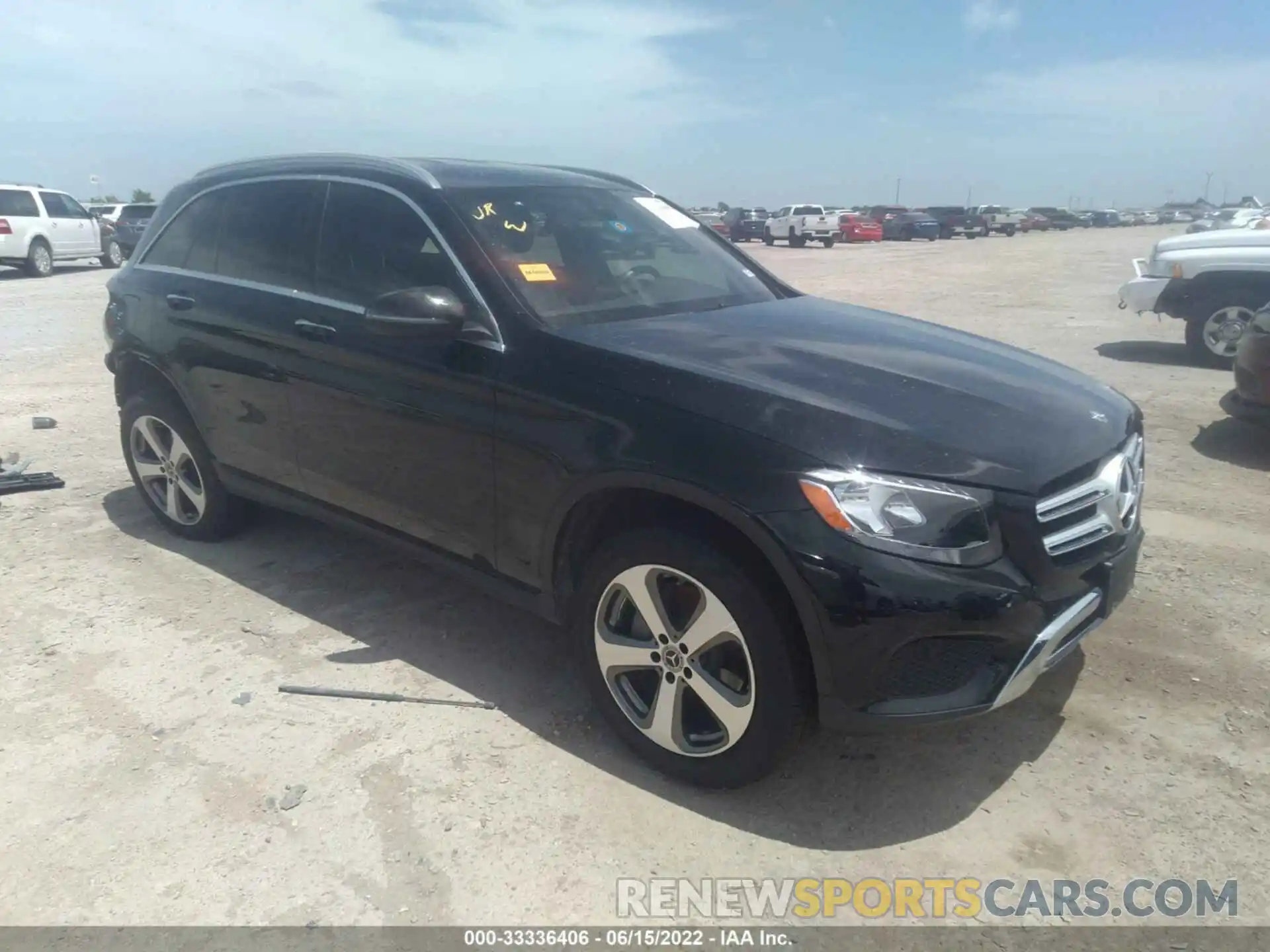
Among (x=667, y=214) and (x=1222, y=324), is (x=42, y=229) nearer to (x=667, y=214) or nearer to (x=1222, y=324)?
(x=667, y=214)

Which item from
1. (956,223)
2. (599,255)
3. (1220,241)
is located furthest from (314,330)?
(956,223)

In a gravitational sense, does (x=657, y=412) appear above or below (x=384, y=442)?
above

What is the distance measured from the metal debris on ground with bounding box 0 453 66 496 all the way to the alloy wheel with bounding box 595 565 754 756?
4.29 m

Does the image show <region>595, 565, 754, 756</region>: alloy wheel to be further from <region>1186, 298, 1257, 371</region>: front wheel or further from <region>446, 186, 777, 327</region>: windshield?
<region>1186, 298, 1257, 371</region>: front wheel

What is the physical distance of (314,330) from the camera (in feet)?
12.5

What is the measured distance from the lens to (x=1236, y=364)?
20.4 feet

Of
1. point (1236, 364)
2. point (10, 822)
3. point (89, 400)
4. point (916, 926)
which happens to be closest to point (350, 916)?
point (10, 822)

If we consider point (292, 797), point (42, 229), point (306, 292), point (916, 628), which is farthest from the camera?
point (42, 229)

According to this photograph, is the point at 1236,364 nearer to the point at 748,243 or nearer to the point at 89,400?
the point at 89,400

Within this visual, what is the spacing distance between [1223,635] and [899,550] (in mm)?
2182

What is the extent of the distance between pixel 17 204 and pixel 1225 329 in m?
22.4

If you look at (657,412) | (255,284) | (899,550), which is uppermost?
(255,284)

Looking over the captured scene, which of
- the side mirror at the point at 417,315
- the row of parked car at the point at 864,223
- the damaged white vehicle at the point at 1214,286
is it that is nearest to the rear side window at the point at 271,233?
the side mirror at the point at 417,315

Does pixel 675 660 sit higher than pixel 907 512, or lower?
lower
